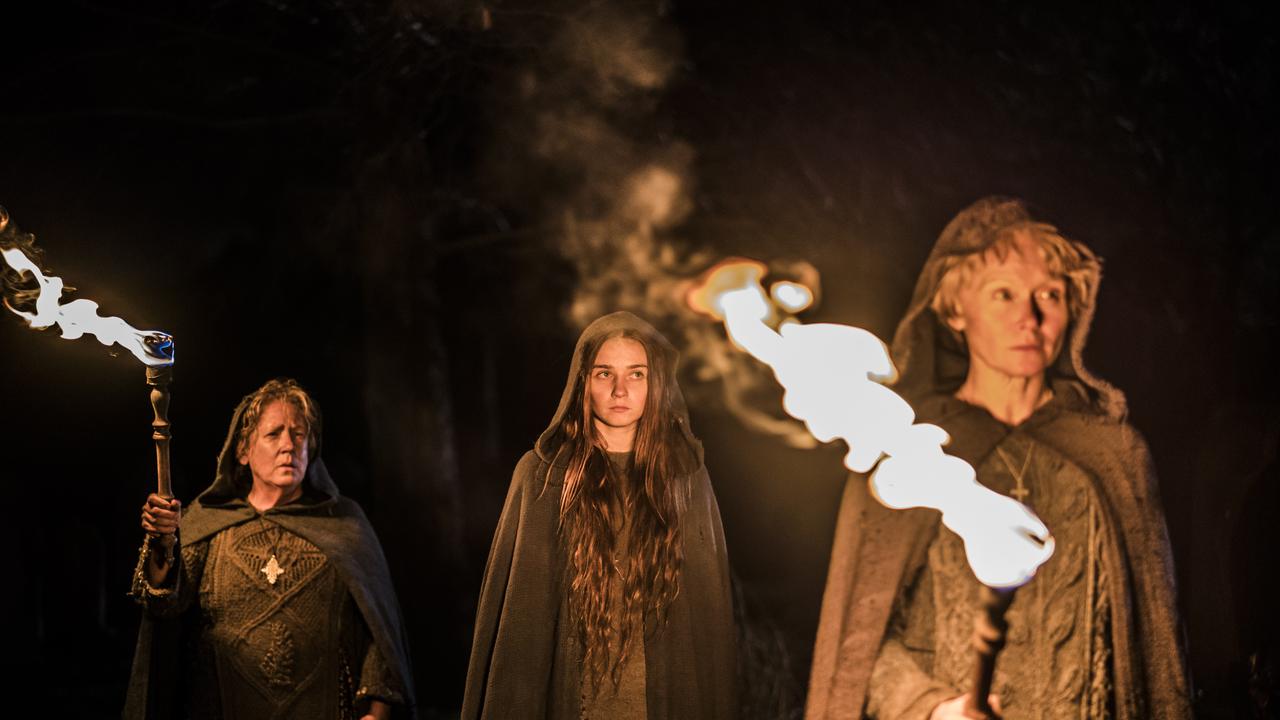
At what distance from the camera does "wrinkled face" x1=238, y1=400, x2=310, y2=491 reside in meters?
4.61

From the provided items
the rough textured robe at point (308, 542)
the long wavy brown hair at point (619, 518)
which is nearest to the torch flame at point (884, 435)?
the long wavy brown hair at point (619, 518)

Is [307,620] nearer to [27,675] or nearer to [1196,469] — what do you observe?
[27,675]

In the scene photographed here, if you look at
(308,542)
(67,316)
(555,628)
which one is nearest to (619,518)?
(555,628)

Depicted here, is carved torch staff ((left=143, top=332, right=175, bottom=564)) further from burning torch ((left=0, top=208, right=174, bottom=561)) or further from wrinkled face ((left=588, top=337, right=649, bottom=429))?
wrinkled face ((left=588, top=337, right=649, bottom=429))

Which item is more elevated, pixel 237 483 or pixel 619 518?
pixel 237 483

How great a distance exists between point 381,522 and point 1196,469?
371cm

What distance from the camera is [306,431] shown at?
4.70 m

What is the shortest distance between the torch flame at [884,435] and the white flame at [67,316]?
2213 millimetres

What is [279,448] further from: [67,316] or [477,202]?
[477,202]

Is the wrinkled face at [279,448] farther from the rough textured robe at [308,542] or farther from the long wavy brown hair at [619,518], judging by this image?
the long wavy brown hair at [619,518]

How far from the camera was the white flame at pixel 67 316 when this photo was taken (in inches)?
169

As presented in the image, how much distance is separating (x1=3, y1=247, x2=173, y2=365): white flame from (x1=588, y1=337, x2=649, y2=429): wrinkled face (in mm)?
1575

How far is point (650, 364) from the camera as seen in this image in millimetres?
4121

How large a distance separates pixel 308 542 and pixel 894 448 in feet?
7.69
